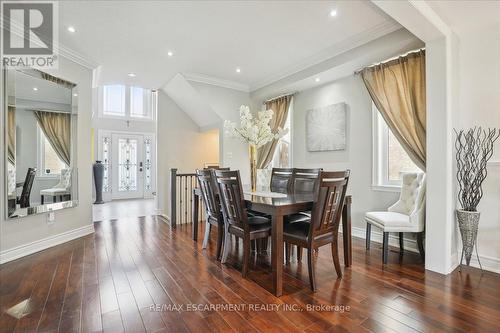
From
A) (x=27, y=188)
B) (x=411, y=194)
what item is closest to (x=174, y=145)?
(x=27, y=188)

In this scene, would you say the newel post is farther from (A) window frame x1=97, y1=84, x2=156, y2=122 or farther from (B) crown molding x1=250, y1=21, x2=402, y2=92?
(A) window frame x1=97, y1=84, x2=156, y2=122

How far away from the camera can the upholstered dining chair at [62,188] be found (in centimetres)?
340

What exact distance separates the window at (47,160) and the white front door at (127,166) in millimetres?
4539

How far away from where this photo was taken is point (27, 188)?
3119mm

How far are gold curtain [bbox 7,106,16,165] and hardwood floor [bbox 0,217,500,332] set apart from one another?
123 cm

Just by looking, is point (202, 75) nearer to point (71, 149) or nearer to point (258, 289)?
point (71, 149)

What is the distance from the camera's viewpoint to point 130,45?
3.48 m

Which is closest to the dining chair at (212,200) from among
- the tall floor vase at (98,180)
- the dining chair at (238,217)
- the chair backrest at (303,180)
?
the dining chair at (238,217)

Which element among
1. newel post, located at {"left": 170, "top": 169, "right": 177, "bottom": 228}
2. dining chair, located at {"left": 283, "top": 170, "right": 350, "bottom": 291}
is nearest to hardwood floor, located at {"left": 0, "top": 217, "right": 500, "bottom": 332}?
dining chair, located at {"left": 283, "top": 170, "right": 350, "bottom": 291}

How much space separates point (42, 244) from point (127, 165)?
506 cm

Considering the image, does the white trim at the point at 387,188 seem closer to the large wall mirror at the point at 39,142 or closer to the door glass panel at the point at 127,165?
the large wall mirror at the point at 39,142

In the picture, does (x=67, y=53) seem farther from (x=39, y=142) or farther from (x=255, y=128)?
(x=255, y=128)

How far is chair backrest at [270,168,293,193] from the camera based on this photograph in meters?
3.41

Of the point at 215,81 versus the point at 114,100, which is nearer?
the point at 215,81
